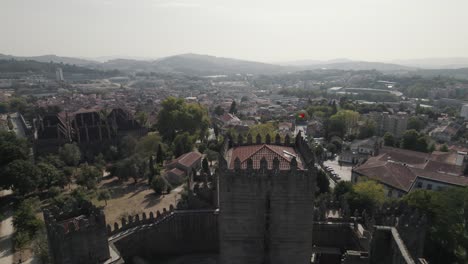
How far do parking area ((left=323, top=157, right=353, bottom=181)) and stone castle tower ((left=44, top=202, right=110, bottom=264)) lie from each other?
43.3 meters

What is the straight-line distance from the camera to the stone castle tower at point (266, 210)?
1844 cm

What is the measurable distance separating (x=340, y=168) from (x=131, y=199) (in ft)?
129

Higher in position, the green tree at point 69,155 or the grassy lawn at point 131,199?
the green tree at point 69,155

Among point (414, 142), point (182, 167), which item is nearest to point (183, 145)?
point (182, 167)

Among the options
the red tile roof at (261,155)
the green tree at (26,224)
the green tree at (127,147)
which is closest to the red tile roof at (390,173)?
the red tile roof at (261,155)

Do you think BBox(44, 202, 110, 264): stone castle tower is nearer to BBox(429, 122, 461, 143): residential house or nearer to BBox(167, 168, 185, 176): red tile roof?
BBox(167, 168, 185, 176): red tile roof

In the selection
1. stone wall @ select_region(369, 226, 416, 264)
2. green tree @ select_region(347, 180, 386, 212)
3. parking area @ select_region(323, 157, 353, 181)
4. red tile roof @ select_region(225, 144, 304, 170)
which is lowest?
Answer: parking area @ select_region(323, 157, 353, 181)

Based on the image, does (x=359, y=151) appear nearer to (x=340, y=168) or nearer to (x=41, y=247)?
(x=340, y=168)

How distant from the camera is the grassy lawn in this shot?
38.6 meters

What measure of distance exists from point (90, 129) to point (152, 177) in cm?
2462

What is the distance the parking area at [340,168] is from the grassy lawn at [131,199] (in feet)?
96.2

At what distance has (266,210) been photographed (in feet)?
62.7

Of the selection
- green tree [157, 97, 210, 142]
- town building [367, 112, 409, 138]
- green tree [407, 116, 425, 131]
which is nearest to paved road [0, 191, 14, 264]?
green tree [157, 97, 210, 142]

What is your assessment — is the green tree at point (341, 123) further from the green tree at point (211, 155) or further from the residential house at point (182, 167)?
the residential house at point (182, 167)
